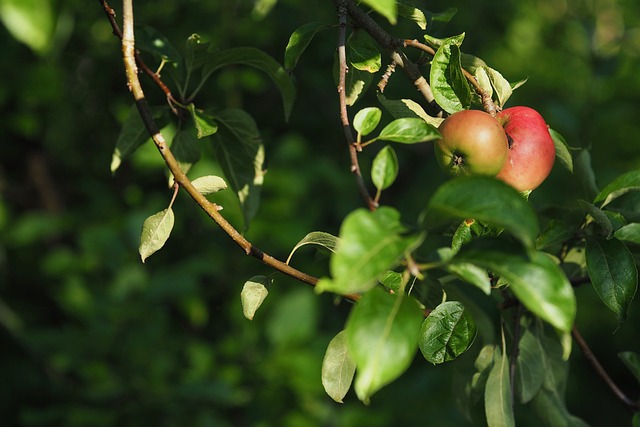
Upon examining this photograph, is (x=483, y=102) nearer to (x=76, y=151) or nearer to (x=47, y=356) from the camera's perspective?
(x=47, y=356)

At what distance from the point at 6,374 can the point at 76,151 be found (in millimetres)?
700

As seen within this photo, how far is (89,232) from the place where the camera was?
77.5 inches

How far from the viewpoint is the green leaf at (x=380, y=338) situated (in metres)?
0.52

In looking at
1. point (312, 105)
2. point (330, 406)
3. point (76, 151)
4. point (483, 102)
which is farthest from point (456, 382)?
point (76, 151)

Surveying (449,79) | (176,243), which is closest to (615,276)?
(449,79)

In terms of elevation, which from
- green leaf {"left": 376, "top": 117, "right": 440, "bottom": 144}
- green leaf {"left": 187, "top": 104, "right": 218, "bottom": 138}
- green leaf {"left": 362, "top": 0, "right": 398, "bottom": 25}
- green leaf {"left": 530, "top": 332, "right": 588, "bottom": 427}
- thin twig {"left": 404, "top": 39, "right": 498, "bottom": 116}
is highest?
green leaf {"left": 362, "top": 0, "right": 398, "bottom": 25}

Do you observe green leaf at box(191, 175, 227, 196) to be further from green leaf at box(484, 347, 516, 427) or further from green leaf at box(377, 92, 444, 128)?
green leaf at box(484, 347, 516, 427)

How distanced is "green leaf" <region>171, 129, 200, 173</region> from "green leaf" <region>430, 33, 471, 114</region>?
1.17ft

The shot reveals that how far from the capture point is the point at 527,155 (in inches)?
31.6

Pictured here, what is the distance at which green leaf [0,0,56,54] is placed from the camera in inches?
16.5

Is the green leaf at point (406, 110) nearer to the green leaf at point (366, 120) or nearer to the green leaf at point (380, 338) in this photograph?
the green leaf at point (366, 120)

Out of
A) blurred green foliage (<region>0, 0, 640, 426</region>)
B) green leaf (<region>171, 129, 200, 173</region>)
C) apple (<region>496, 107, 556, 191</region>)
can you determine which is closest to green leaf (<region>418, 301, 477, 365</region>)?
apple (<region>496, 107, 556, 191</region>)

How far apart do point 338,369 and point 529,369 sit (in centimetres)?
30

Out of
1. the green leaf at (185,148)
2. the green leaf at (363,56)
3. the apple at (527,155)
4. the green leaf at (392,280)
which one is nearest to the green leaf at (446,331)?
the green leaf at (392,280)
